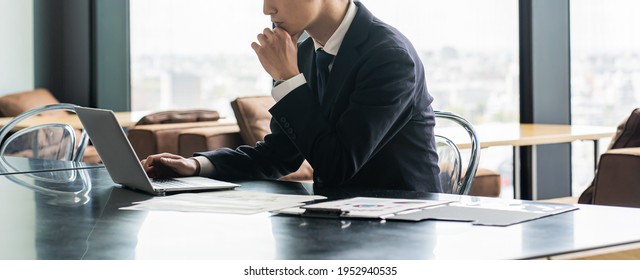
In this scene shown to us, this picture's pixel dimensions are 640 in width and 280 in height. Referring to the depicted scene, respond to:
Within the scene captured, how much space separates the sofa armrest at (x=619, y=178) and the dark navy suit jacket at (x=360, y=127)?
122cm

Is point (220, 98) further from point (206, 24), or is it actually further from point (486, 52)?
point (486, 52)

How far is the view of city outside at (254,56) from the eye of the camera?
6184mm

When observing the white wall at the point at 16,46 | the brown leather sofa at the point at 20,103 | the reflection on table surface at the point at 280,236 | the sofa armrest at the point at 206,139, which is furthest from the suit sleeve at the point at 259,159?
the white wall at the point at 16,46

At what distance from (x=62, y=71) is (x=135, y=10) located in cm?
87

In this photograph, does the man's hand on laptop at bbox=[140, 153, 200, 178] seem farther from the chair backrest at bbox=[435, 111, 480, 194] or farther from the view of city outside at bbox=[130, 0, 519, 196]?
the view of city outside at bbox=[130, 0, 519, 196]

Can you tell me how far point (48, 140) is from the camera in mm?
3938

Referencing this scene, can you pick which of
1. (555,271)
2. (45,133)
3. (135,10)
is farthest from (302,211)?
(135,10)

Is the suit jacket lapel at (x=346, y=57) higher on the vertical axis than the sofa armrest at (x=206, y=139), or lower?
higher

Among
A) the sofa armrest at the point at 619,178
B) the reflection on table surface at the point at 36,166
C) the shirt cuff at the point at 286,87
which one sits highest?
the shirt cuff at the point at 286,87

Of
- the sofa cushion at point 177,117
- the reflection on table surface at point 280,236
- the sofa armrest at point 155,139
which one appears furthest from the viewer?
the sofa cushion at point 177,117

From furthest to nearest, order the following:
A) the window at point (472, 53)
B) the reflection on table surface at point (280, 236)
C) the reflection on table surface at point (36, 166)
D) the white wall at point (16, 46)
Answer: the white wall at point (16, 46), the window at point (472, 53), the reflection on table surface at point (36, 166), the reflection on table surface at point (280, 236)

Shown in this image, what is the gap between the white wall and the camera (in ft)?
25.5

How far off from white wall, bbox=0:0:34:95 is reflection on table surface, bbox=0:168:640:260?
6.42m

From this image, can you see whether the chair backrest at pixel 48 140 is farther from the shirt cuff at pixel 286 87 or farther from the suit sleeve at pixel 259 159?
the shirt cuff at pixel 286 87
